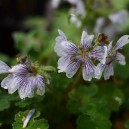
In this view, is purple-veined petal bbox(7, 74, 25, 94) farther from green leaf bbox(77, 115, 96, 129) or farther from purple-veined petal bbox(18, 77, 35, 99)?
green leaf bbox(77, 115, 96, 129)

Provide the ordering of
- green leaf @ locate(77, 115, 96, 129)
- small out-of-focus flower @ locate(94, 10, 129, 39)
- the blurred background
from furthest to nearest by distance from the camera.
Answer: small out-of-focus flower @ locate(94, 10, 129, 39), the blurred background, green leaf @ locate(77, 115, 96, 129)

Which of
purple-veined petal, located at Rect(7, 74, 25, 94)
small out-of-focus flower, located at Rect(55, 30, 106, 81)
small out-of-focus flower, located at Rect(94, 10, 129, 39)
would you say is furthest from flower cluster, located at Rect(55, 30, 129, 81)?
small out-of-focus flower, located at Rect(94, 10, 129, 39)

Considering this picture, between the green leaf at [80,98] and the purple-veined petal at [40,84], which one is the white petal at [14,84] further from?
the green leaf at [80,98]

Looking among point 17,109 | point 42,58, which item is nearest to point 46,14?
point 42,58

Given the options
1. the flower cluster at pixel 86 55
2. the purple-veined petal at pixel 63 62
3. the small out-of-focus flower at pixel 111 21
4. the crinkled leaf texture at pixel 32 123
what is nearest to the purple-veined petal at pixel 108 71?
the flower cluster at pixel 86 55

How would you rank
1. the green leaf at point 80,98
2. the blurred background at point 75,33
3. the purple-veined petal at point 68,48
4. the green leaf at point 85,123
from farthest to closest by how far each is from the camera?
1. the blurred background at point 75,33
2. the green leaf at point 80,98
3. the green leaf at point 85,123
4. the purple-veined petal at point 68,48

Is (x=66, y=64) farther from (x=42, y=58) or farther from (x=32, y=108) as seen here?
(x=42, y=58)

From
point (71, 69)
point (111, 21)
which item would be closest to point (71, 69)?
point (71, 69)

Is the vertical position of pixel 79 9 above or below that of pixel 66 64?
above
